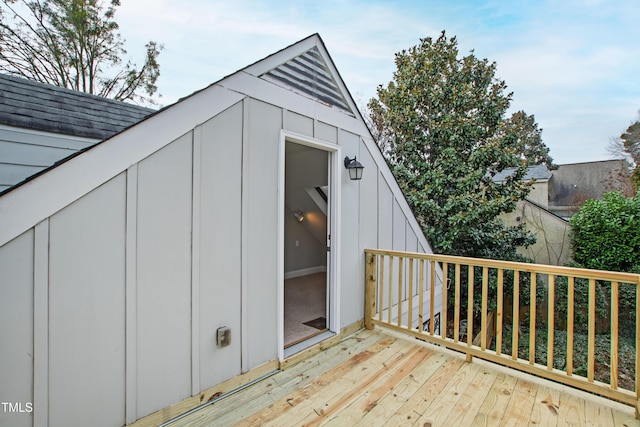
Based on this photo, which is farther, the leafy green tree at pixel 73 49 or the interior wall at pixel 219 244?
the leafy green tree at pixel 73 49

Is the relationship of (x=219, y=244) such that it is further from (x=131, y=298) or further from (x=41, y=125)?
(x=41, y=125)

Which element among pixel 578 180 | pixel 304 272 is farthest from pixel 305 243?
pixel 578 180

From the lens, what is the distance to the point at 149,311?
5.74 feet

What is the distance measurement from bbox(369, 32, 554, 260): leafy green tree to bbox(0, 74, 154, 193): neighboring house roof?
5621 mm

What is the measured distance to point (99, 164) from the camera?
1.57m

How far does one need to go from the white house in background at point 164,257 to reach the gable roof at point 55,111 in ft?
4.61

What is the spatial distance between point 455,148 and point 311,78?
450cm

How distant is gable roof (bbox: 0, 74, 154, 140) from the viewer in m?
2.50

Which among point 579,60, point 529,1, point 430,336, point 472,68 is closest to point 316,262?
point 430,336

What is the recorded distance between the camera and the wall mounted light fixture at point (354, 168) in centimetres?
319

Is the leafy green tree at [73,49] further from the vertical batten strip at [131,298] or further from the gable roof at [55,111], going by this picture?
the vertical batten strip at [131,298]

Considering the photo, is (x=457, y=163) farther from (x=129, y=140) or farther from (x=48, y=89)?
(x=48, y=89)

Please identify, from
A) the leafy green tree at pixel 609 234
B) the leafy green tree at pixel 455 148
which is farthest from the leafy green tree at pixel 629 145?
the leafy green tree at pixel 455 148

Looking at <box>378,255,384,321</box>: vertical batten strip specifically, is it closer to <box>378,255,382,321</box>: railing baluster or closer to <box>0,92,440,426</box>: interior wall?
<box>378,255,382,321</box>: railing baluster
